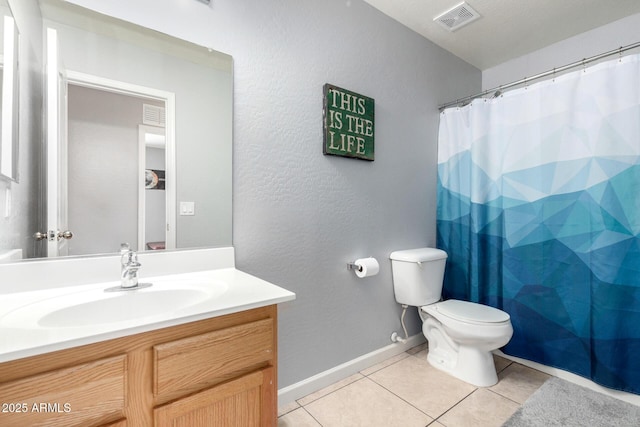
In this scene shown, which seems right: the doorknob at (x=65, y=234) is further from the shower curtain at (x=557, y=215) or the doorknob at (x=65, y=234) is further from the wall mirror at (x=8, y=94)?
the shower curtain at (x=557, y=215)

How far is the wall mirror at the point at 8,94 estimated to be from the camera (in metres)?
0.89

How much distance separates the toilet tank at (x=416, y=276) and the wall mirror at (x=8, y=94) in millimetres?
1894

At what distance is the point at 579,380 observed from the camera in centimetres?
178

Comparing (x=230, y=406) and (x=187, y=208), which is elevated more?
(x=187, y=208)

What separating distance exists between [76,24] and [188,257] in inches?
37.0

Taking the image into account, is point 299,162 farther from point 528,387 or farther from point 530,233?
point 528,387

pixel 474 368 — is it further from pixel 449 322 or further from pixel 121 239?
pixel 121 239

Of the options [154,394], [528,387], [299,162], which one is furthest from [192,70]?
[528,387]

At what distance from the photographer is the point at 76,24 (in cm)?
108

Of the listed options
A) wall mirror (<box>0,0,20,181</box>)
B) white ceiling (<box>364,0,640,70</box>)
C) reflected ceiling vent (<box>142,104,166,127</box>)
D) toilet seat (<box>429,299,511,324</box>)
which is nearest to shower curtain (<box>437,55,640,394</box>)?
toilet seat (<box>429,299,511,324</box>)

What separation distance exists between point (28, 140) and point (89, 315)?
642mm

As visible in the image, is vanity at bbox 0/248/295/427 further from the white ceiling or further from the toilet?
the white ceiling

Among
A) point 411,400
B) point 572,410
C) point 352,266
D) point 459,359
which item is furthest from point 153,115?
point 572,410

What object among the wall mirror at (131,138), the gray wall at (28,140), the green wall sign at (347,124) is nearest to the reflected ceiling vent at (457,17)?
the green wall sign at (347,124)
